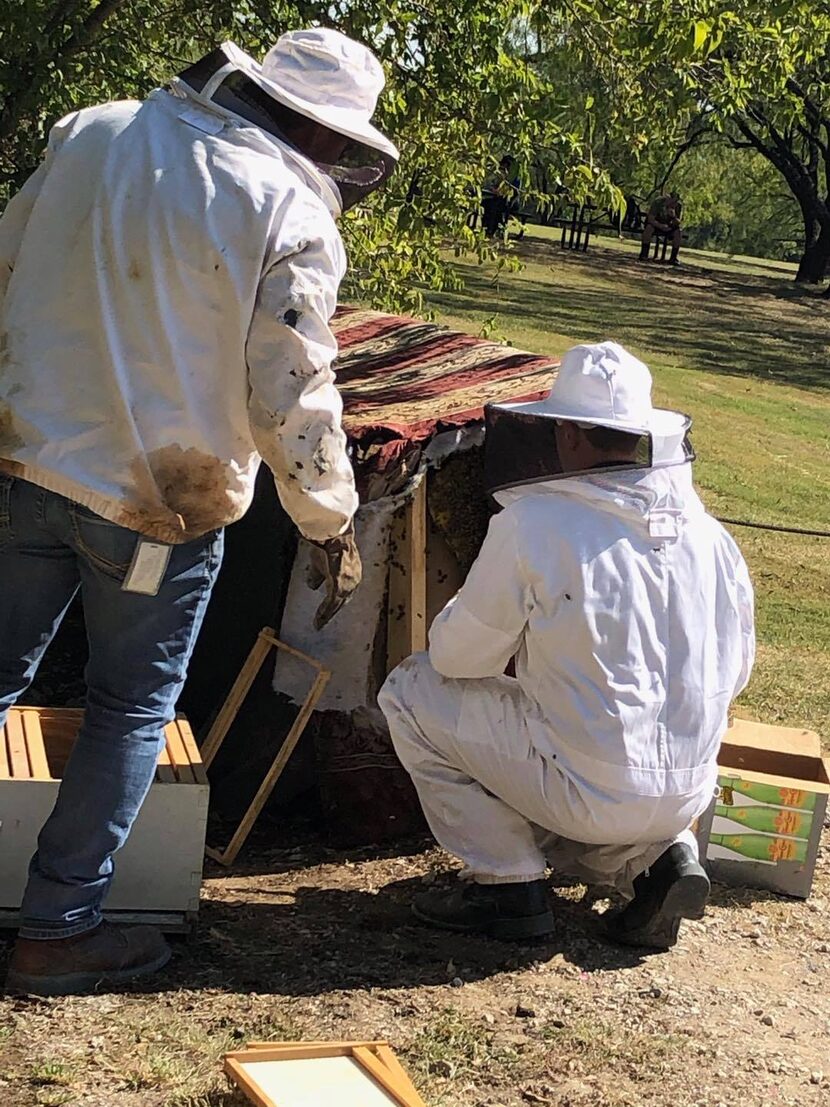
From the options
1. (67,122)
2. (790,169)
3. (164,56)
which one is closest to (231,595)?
(67,122)

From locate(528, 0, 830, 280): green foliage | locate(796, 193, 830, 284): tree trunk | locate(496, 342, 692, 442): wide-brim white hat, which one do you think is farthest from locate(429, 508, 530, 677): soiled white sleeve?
locate(796, 193, 830, 284): tree trunk

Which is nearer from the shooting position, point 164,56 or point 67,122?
point 67,122

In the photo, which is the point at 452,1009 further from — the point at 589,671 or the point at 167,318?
the point at 167,318

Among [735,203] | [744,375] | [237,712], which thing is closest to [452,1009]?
[237,712]

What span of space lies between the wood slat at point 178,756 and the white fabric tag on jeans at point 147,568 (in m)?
0.80

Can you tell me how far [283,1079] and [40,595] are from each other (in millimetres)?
1188

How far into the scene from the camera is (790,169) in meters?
31.3

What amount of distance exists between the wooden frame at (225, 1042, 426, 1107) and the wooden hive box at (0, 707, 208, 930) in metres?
0.76

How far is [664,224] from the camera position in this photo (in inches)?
1305

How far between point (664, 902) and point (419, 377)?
2.13 m

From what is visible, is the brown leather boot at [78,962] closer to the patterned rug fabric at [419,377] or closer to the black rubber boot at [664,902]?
the black rubber boot at [664,902]

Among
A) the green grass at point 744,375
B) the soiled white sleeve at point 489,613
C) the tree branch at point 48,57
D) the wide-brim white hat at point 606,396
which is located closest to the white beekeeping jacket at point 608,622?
the soiled white sleeve at point 489,613

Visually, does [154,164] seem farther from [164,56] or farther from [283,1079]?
[164,56]

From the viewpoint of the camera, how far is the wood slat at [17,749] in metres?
3.68
